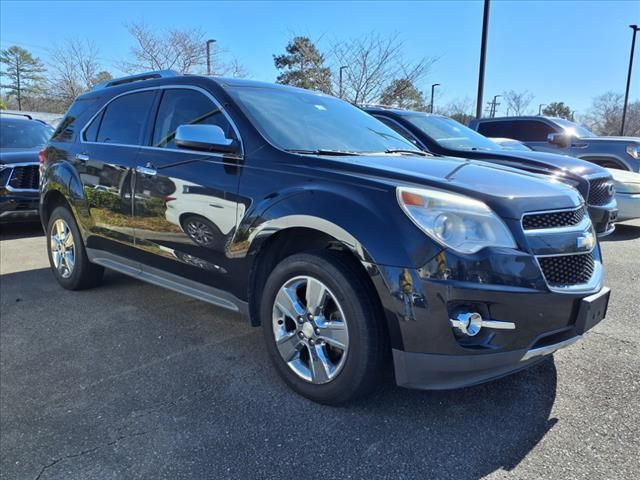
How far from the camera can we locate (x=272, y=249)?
9.61 ft

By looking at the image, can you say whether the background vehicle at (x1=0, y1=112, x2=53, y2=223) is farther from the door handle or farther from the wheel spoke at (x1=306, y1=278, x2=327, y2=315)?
the wheel spoke at (x1=306, y1=278, x2=327, y2=315)

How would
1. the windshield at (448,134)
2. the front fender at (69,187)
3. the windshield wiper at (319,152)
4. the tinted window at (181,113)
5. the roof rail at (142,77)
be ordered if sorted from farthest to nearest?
the windshield at (448,134), the front fender at (69,187), the roof rail at (142,77), the tinted window at (181,113), the windshield wiper at (319,152)

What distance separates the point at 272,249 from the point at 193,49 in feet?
68.1

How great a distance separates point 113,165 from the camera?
13.0 feet

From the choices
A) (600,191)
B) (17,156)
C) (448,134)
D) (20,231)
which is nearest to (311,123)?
(448,134)

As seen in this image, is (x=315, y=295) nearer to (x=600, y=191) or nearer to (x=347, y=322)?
(x=347, y=322)

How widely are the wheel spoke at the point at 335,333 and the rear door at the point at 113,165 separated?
1959 mm

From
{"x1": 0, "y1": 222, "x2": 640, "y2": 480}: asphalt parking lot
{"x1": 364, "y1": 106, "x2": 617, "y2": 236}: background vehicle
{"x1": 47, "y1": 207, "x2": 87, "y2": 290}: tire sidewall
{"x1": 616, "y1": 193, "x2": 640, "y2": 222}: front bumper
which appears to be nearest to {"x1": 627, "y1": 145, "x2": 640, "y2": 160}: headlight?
{"x1": 616, "y1": 193, "x2": 640, "y2": 222}: front bumper

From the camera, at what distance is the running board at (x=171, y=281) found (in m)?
3.15

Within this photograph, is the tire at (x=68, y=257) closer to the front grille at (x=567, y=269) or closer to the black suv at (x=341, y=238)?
the black suv at (x=341, y=238)

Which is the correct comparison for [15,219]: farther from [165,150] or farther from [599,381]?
[599,381]

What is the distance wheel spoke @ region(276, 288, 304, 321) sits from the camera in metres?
2.70

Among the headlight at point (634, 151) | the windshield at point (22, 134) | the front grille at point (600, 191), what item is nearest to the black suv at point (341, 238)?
the front grille at point (600, 191)

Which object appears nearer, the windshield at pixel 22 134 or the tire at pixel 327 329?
the tire at pixel 327 329
